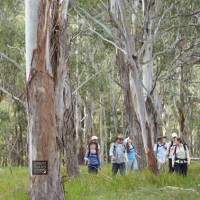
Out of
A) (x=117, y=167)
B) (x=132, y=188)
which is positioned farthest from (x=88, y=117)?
(x=132, y=188)

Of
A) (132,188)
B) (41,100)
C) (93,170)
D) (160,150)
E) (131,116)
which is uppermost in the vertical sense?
(131,116)

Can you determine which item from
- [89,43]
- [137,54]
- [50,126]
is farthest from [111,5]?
[89,43]

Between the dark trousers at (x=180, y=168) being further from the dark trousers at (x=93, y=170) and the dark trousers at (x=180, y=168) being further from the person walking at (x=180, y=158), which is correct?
the dark trousers at (x=93, y=170)

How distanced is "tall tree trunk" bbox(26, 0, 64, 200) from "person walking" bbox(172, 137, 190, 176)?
6211mm

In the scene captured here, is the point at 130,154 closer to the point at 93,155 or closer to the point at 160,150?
the point at 160,150

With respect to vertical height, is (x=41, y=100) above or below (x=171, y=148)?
above

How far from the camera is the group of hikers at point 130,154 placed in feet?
44.7

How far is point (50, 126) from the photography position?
7863 millimetres

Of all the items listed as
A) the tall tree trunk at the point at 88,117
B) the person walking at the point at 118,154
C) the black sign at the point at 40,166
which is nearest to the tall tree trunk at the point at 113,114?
the tall tree trunk at the point at 88,117

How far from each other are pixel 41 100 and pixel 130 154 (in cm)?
898

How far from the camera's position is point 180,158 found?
13.6 metres

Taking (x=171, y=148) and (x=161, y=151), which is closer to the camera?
(x=171, y=148)

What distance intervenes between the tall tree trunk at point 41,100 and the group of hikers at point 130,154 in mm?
5379

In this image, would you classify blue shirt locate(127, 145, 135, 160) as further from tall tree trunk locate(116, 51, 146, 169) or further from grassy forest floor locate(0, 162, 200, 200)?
grassy forest floor locate(0, 162, 200, 200)
